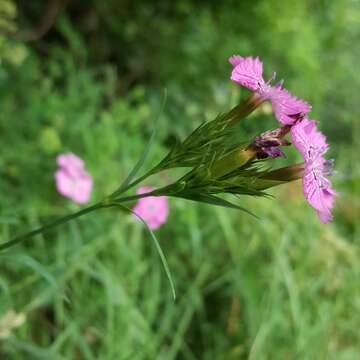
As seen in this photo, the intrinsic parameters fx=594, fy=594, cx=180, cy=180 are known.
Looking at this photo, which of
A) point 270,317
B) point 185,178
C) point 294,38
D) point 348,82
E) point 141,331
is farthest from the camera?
point 348,82

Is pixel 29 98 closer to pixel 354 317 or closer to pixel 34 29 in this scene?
pixel 34 29

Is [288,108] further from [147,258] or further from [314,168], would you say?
[147,258]

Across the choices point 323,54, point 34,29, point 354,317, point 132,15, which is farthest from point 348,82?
point 354,317

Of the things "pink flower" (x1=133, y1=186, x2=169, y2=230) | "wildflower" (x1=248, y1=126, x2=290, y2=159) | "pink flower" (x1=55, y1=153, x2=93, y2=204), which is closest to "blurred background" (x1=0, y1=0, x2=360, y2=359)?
"pink flower" (x1=55, y1=153, x2=93, y2=204)

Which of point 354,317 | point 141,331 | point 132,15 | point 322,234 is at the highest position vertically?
point 132,15

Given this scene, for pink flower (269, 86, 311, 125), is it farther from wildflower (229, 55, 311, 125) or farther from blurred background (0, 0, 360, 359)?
blurred background (0, 0, 360, 359)

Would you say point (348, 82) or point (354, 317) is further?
point (348, 82)

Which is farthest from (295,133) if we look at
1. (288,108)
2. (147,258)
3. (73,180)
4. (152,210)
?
(147,258)
